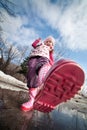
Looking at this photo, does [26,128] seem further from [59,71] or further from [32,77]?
[32,77]

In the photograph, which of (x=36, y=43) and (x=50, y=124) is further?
(x=36, y=43)

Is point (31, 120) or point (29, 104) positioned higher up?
point (29, 104)

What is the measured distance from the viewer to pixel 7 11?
8.07 metres

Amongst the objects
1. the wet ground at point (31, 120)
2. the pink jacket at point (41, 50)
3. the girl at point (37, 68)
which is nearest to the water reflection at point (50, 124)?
the wet ground at point (31, 120)

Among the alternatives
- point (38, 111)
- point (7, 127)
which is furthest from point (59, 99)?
point (7, 127)

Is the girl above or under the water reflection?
above

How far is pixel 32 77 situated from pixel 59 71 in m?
0.67

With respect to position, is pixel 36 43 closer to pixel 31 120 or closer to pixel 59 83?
pixel 59 83

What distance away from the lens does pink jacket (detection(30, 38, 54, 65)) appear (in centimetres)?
298

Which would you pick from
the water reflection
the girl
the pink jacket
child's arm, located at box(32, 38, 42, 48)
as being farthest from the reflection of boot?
child's arm, located at box(32, 38, 42, 48)

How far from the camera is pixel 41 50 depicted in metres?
3.01

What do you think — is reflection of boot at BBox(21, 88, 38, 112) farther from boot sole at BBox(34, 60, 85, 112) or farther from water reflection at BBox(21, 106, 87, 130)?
water reflection at BBox(21, 106, 87, 130)

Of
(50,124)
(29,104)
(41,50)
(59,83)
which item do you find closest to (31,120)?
(50,124)

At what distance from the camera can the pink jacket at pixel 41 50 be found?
117 inches
